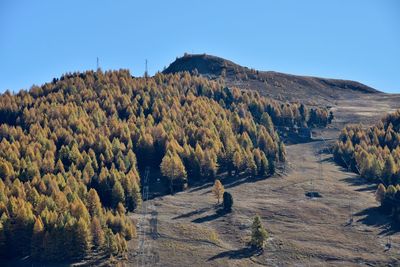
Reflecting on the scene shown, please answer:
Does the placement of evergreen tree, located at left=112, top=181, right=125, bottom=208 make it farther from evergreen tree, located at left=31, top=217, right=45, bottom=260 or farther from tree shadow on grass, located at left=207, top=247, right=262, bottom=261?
tree shadow on grass, located at left=207, top=247, right=262, bottom=261

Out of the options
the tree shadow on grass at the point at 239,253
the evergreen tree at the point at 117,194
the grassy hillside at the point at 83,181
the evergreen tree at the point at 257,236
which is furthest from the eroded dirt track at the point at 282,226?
the evergreen tree at the point at 117,194

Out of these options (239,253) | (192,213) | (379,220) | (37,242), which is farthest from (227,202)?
(37,242)

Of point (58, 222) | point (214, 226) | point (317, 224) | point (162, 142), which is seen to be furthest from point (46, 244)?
point (162, 142)

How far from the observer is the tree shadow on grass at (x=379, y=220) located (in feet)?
496

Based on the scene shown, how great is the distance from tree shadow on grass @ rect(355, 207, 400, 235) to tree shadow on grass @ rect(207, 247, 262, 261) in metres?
34.1

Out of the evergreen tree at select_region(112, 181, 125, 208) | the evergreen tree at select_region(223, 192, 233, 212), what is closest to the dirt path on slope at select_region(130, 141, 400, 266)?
the evergreen tree at select_region(223, 192, 233, 212)

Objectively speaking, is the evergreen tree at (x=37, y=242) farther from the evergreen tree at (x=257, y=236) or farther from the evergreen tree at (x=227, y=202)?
the evergreen tree at (x=227, y=202)

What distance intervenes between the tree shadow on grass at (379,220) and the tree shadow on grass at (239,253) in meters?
34.1

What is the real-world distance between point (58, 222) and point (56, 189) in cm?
2031

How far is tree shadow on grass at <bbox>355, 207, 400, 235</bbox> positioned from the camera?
151250mm

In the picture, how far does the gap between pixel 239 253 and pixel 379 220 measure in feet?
143

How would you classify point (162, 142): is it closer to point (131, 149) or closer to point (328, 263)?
point (131, 149)

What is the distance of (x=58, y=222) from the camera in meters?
128

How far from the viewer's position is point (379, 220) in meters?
157
